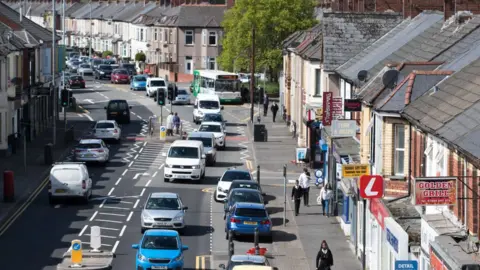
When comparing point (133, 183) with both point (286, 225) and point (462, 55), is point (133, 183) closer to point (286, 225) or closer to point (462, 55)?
point (286, 225)

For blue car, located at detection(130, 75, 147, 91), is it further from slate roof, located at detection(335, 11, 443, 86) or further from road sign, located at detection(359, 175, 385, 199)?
road sign, located at detection(359, 175, 385, 199)

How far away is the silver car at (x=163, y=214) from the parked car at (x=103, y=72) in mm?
82732

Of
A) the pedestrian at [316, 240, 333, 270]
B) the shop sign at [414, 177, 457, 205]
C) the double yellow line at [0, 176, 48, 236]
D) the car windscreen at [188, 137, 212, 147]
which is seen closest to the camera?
the shop sign at [414, 177, 457, 205]

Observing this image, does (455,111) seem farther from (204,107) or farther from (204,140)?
(204,107)

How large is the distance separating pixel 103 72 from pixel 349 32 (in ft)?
232

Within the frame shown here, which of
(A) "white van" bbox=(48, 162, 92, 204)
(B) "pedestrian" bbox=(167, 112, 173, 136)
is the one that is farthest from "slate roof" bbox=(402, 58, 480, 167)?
(B) "pedestrian" bbox=(167, 112, 173, 136)

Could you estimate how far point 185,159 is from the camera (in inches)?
2349

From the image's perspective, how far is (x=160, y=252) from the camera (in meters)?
38.9

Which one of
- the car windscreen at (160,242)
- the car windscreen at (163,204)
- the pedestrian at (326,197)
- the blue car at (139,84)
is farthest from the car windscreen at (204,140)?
the blue car at (139,84)

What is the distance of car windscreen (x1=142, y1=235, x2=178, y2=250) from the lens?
39281mm

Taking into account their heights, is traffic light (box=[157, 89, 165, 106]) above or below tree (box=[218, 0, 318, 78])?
below

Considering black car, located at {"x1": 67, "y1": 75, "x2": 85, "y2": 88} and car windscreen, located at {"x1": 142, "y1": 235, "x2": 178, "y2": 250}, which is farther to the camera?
black car, located at {"x1": 67, "y1": 75, "x2": 85, "y2": 88}

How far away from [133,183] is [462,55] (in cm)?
2540

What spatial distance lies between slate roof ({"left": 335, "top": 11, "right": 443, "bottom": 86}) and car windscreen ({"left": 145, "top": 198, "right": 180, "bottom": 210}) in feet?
28.1
